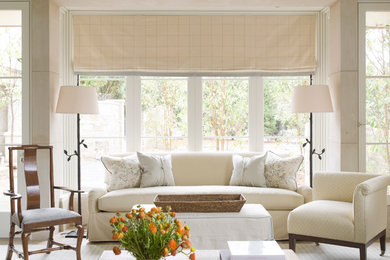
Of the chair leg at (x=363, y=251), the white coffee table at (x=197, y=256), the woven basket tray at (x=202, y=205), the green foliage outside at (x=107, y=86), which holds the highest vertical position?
the green foliage outside at (x=107, y=86)

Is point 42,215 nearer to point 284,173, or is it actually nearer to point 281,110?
point 284,173

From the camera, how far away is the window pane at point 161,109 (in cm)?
569

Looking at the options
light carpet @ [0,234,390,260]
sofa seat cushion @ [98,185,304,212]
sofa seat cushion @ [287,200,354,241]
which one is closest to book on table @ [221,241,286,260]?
sofa seat cushion @ [287,200,354,241]

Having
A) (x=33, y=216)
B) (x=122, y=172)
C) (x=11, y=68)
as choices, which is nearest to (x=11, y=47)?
(x=11, y=68)

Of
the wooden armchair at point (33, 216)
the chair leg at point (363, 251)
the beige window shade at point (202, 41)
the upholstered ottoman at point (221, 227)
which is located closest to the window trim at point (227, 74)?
the beige window shade at point (202, 41)

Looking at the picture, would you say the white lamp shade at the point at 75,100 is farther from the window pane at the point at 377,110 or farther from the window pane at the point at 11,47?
the window pane at the point at 377,110

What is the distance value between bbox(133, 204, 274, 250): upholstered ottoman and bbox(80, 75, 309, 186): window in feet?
7.44

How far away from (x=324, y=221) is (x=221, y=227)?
101 cm

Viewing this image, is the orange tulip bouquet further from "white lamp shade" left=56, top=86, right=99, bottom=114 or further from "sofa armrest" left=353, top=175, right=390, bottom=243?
"white lamp shade" left=56, top=86, right=99, bottom=114

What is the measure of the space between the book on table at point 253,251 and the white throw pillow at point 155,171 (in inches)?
87.1

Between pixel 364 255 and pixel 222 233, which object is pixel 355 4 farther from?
pixel 222 233

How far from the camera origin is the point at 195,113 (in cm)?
570

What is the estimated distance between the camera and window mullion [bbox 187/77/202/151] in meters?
5.69

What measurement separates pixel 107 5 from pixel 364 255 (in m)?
3.79
